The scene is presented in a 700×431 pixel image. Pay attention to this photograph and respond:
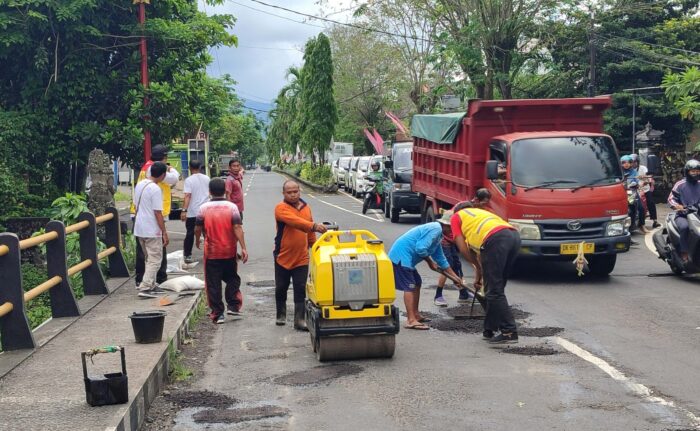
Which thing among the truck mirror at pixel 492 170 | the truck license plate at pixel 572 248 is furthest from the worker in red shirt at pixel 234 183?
the truck license plate at pixel 572 248

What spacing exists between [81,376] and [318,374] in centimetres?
200

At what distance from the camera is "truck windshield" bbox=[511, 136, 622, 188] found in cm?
1313

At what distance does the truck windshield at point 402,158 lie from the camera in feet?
81.9

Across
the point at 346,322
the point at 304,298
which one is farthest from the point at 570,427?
the point at 304,298

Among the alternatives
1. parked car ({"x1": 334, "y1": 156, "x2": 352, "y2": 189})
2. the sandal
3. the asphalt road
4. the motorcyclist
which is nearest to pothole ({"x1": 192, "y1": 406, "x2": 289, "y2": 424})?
the asphalt road

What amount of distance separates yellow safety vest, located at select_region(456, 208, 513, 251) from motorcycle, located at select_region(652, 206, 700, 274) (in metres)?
A: 4.89

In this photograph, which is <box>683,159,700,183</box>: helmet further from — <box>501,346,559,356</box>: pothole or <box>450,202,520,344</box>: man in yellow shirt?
<box>501,346,559,356</box>: pothole

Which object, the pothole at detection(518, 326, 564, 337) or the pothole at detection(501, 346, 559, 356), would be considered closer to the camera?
the pothole at detection(501, 346, 559, 356)

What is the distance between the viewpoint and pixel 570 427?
230 inches

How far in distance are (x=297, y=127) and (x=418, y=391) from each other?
2104 inches

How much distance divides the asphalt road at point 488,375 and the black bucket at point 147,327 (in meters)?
0.56

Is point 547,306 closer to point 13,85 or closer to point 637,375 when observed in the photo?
point 637,375

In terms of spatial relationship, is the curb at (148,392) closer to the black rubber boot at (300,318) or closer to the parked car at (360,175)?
the black rubber boot at (300,318)

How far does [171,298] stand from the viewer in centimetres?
1086
